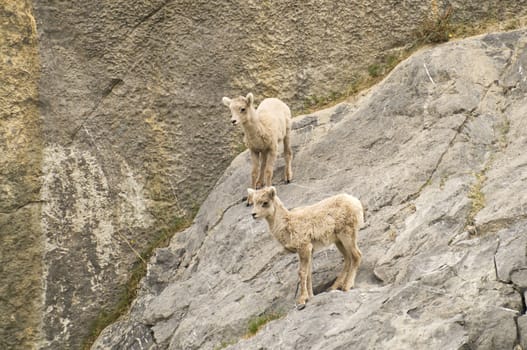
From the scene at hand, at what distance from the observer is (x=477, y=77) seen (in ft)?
56.1

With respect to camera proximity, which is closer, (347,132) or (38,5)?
(347,132)

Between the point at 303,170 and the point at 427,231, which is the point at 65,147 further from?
the point at 427,231

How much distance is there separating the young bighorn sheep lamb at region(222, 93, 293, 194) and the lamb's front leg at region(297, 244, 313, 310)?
344 centimetres

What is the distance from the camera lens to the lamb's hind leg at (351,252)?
13.3 meters

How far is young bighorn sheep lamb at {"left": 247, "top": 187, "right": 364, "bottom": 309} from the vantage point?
13.3m

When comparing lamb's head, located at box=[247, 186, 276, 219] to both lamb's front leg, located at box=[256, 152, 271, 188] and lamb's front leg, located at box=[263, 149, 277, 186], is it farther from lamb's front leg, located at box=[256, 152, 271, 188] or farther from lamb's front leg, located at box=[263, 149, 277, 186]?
lamb's front leg, located at box=[256, 152, 271, 188]

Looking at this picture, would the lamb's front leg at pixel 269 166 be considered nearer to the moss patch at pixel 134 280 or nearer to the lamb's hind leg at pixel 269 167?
the lamb's hind leg at pixel 269 167

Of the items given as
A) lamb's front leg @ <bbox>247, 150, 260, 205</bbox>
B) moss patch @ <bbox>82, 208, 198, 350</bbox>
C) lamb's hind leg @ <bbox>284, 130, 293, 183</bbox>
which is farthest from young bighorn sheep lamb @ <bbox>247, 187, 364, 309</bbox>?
moss patch @ <bbox>82, 208, 198, 350</bbox>

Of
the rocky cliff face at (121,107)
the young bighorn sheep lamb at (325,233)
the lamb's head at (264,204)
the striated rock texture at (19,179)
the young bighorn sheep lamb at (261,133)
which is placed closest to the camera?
the young bighorn sheep lamb at (325,233)

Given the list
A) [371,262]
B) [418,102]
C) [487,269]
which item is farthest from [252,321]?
[418,102]

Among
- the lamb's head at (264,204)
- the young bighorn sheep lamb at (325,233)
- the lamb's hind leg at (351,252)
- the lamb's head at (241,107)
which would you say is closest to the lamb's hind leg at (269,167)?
the lamb's head at (241,107)

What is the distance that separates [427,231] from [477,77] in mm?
4685

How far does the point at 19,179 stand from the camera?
723 inches

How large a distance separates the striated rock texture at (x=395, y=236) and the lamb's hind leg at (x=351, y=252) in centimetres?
26
